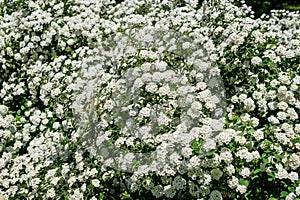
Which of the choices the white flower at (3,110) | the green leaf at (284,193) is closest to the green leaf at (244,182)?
the green leaf at (284,193)

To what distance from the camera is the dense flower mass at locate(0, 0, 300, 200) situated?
3650 millimetres

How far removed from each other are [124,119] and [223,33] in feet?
5.76

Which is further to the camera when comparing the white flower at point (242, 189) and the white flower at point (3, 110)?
the white flower at point (3, 110)

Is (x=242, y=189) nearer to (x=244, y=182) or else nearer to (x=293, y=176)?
(x=244, y=182)

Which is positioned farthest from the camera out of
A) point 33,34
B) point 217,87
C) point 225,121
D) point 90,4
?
point 90,4

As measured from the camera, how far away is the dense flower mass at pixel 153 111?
3650 mm

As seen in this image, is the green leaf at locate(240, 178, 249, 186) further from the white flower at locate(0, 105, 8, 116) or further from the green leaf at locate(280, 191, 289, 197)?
the white flower at locate(0, 105, 8, 116)

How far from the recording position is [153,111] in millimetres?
3893

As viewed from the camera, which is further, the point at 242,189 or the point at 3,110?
the point at 3,110

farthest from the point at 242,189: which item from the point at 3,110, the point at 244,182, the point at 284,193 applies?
the point at 3,110

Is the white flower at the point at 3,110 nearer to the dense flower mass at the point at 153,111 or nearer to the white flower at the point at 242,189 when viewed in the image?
the dense flower mass at the point at 153,111

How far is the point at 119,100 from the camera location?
→ 417cm

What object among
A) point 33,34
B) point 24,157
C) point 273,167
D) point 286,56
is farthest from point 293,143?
point 33,34

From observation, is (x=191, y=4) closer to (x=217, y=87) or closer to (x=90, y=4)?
(x=90, y=4)
